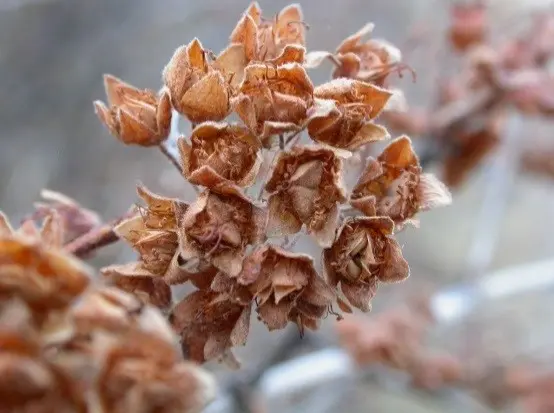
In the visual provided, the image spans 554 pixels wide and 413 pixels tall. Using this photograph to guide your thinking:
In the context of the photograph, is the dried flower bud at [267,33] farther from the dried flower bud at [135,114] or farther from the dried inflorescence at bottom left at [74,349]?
the dried inflorescence at bottom left at [74,349]

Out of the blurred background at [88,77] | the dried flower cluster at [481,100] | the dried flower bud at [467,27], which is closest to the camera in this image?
the dried flower cluster at [481,100]

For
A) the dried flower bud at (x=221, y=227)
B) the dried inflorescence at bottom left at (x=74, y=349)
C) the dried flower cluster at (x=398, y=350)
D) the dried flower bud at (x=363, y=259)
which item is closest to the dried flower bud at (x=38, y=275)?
the dried inflorescence at bottom left at (x=74, y=349)

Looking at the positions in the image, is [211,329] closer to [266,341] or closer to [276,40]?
[276,40]

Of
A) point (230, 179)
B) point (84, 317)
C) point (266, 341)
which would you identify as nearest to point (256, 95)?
point (230, 179)

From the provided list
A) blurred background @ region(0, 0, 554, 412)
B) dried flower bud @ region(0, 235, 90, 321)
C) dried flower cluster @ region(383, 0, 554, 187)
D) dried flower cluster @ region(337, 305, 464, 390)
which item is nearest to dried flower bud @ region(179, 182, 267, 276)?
dried flower bud @ region(0, 235, 90, 321)

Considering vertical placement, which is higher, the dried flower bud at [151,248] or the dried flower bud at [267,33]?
the dried flower bud at [267,33]
